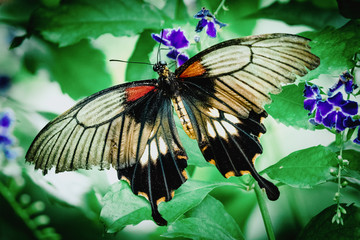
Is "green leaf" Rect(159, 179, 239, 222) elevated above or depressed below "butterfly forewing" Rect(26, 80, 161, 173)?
below

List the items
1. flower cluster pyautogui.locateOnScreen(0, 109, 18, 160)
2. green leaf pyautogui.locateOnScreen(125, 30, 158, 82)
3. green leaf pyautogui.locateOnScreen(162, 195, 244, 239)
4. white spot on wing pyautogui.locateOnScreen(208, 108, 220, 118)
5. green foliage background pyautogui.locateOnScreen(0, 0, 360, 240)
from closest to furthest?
1. green leaf pyautogui.locateOnScreen(162, 195, 244, 239)
2. green foliage background pyautogui.locateOnScreen(0, 0, 360, 240)
3. white spot on wing pyautogui.locateOnScreen(208, 108, 220, 118)
4. green leaf pyautogui.locateOnScreen(125, 30, 158, 82)
5. flower cluster pyautogui.locateOnScreen(0, 109, 18, 160)

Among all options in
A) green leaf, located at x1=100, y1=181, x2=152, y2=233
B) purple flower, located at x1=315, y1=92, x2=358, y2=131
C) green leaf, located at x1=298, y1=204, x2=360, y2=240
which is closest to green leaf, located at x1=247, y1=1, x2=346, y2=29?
purple flower, located at x1=315, y1=92, x2=358, y2=131

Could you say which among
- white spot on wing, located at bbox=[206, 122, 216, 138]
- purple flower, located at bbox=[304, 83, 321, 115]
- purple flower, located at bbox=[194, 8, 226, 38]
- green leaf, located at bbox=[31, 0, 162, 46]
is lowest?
white spot on wing, located at bbox=[206, 122, 216, 138]

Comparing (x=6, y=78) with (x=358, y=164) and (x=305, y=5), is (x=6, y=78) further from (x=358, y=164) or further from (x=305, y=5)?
(x=358, y=164)

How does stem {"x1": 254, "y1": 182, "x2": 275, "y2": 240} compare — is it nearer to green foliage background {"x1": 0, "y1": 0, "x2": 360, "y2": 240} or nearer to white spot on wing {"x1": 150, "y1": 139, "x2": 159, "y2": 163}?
green foliage background {"x1": 0, "y1": 0, "x2": 360, "y2": 240}

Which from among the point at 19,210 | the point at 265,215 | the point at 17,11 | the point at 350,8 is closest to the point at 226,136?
the point at 265,215

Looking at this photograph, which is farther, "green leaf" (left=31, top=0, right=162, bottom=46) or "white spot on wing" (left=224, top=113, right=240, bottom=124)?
"green leaf" (left=31, top=0, right=162, bottom=46)

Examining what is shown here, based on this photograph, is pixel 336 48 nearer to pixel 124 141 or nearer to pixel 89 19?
pixel 124 141
